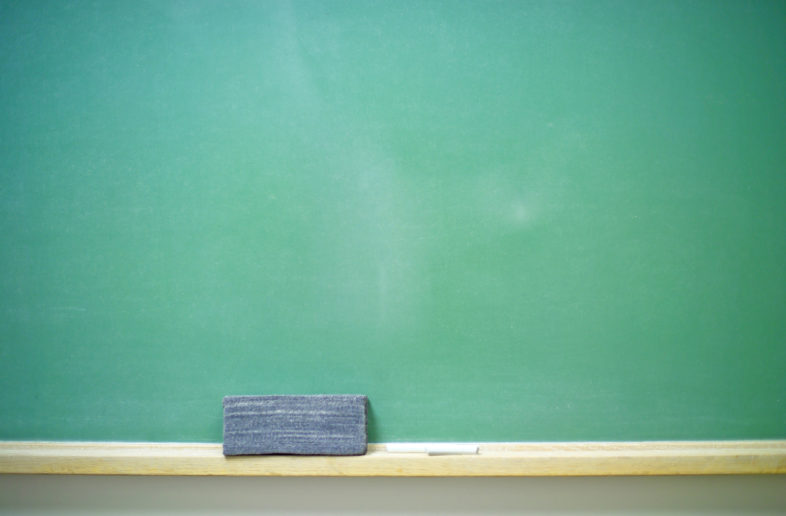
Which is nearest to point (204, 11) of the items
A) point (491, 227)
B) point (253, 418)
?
point (491, 227)

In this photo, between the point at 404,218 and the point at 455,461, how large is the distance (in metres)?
0.53

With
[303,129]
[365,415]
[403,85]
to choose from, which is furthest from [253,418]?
[403,85]

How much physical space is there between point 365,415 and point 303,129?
0.64m

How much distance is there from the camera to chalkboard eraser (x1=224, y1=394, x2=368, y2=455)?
1.11 meters

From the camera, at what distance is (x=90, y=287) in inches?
45.6

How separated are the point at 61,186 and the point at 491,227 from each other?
96cm

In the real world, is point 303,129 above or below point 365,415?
above

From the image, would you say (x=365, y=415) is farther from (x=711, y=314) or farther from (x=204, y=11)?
(x=204, y=11)

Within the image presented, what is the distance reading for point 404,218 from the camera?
115 centimetres

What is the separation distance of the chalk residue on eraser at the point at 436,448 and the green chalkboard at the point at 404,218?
2 cm

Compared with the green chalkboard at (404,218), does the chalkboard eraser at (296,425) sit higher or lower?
lower

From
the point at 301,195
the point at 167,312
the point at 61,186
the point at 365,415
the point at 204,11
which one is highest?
the point at 204,11

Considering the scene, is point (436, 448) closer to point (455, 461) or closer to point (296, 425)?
point (455, 461)

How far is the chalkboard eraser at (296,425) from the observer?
1109 millimetres
